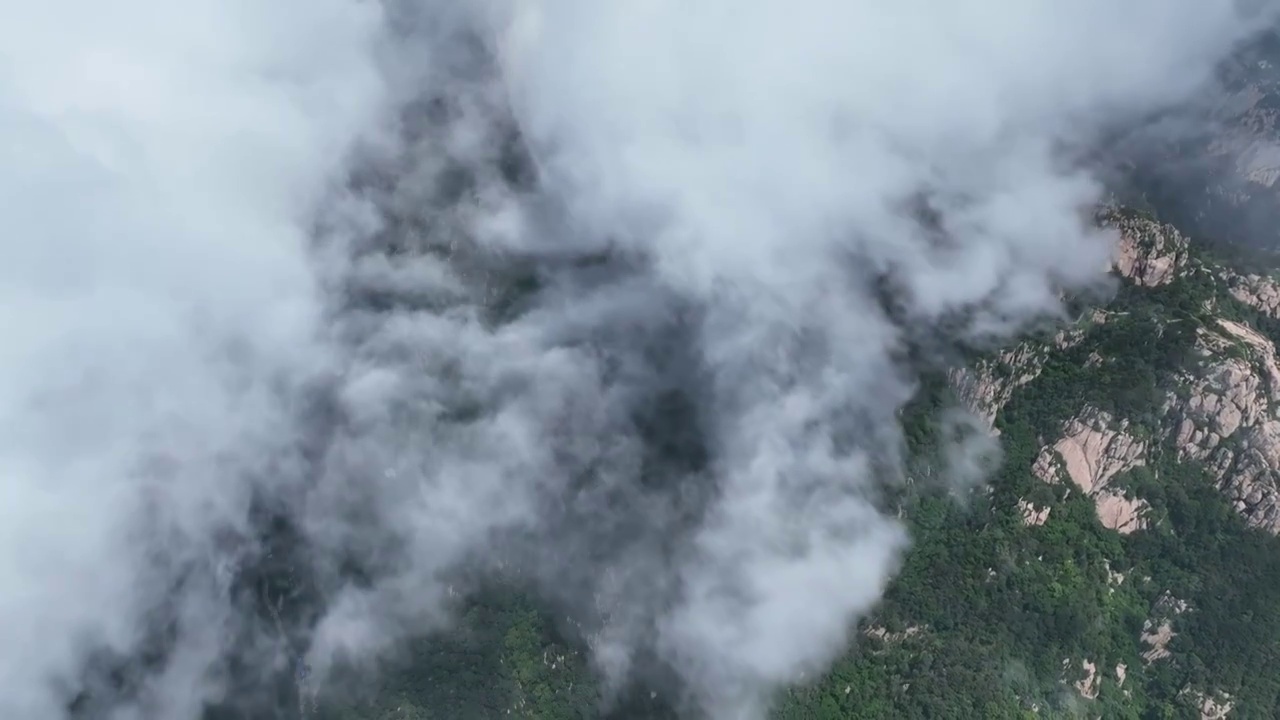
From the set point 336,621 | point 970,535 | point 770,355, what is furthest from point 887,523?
point 336,621

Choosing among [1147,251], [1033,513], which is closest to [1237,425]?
[1147,251]

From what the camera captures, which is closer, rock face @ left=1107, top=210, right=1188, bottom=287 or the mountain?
the mountain

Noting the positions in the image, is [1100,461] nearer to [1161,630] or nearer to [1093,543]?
[1093,543]

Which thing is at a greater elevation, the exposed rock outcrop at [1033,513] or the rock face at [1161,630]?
the exposed rock outcrop at [1033,513]

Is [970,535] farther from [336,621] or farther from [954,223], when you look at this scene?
[336,621]

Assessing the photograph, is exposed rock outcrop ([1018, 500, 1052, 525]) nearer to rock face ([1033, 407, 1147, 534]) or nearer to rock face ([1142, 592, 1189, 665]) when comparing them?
rock face ([1033, 407, 1147, 534])

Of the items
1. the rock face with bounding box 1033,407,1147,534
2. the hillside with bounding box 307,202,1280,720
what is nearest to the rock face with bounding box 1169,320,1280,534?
the hillside with bounding box 307,202,1280,720

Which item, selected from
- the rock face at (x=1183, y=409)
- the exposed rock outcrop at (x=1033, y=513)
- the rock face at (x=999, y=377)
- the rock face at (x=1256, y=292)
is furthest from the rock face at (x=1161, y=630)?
the rock face at (x=1256, y=292)

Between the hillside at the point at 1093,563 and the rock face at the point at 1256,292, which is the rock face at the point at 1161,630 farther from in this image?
the rock face at the point at 1256,292
